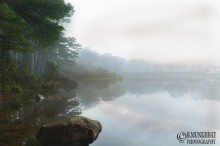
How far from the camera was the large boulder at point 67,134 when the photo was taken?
9211 mm

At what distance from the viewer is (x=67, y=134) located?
9234 mm

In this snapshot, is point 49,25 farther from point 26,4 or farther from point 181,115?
point 181,115

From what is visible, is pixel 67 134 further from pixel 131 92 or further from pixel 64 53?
pixel 64 53

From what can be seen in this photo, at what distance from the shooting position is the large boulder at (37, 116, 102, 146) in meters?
9.21

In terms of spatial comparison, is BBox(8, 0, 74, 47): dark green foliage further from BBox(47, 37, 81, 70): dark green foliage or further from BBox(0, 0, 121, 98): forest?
BBox(47, 37, 81, 70): dark green foliage

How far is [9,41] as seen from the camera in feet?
61.6

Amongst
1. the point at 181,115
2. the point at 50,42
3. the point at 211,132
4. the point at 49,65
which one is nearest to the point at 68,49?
the point at 49,65

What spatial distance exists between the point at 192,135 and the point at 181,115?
17.5 feet

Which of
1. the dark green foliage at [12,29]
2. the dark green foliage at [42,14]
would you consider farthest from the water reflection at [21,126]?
the dark green foliage at [42,14]

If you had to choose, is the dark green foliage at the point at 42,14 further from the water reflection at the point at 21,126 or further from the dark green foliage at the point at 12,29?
the water reflection at the point at 21,126

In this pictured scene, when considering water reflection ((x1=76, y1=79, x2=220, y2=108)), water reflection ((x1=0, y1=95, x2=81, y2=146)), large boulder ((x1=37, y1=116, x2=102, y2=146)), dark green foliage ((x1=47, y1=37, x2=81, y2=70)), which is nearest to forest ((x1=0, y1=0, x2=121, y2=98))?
water reflection ((x1=0, y1=95, x2=81, y2=146))

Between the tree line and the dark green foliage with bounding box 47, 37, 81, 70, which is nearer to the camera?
the tree line
